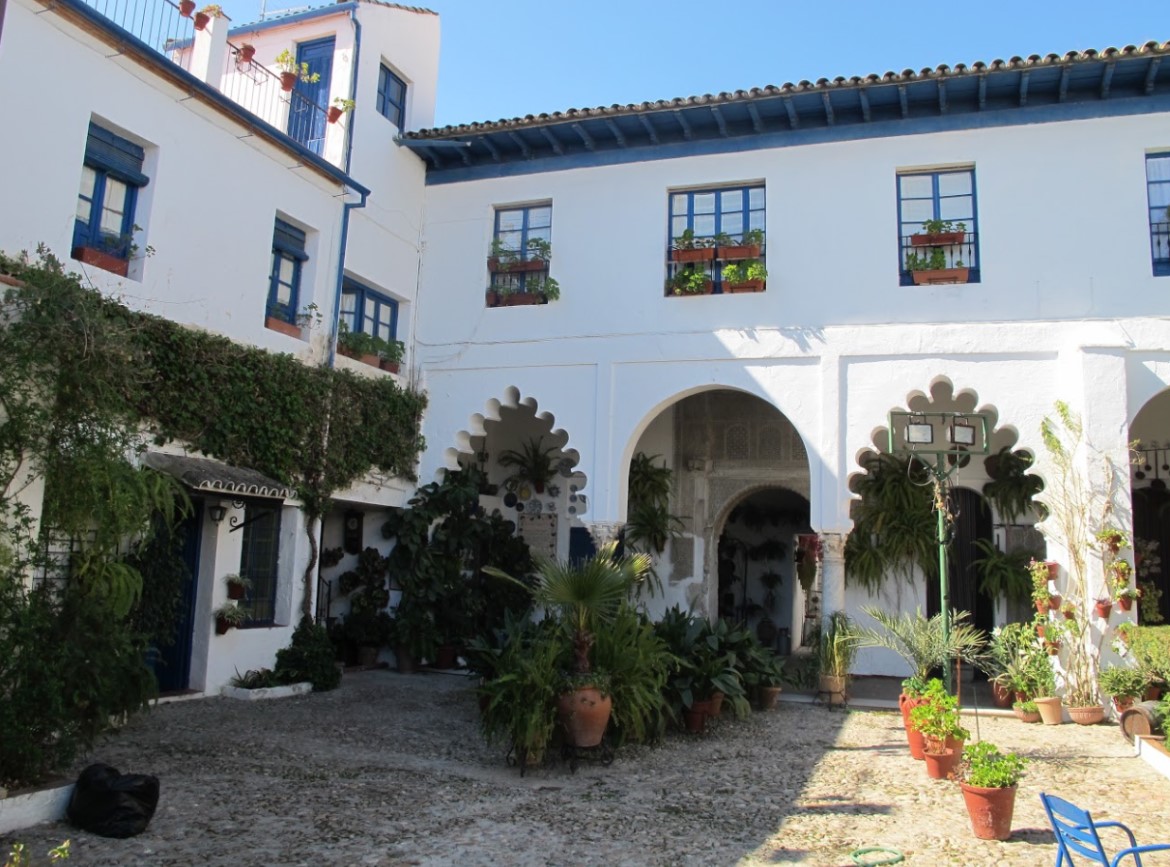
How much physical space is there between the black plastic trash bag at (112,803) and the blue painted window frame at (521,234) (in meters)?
8.13

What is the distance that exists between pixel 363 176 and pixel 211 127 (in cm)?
245

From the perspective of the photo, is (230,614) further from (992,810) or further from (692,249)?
(992,810)

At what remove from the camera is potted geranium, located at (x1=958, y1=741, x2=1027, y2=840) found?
5.38m

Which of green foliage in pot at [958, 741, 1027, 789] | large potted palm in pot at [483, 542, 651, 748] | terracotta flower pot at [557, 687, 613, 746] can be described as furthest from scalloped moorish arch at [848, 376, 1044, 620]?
green foliage in pot at [958, 741, 1027, 789]

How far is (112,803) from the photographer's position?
5168mm

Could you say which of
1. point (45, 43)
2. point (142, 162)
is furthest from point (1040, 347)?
point (45, 43)

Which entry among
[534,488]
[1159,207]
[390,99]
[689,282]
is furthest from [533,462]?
[1159,207]

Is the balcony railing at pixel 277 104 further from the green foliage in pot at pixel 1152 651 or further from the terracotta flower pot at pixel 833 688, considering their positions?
the green foliage in pot at pixel 1152 651

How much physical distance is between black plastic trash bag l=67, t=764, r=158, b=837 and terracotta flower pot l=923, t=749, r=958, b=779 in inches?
202

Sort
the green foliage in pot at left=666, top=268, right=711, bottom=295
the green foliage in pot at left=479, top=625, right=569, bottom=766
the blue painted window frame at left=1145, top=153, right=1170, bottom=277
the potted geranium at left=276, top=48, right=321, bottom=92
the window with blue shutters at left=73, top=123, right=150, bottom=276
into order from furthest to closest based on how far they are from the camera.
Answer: the green foliage in pot at left=666, top=268, right=711, bottom=295, the potted geranium at left=276, top=48, right=321, bottom=92, the blue painted window frame at left=1145, top=153, right=1170, bottom=277, the window with blue shutters at left=73, top=123, right=150, bottom=276, the green foliage in pot at left=479, top=625, right=569, bottom=766

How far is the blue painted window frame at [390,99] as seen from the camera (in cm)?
1252

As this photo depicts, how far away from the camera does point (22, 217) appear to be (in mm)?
7629

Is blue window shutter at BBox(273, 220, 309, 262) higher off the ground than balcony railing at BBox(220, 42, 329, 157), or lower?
lower

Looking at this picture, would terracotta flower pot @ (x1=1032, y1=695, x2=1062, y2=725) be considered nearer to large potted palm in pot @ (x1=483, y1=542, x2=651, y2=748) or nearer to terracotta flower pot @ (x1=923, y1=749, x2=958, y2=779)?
terracotta flower pot @ (x1=923, y1=749, x2=958, y2=779)
